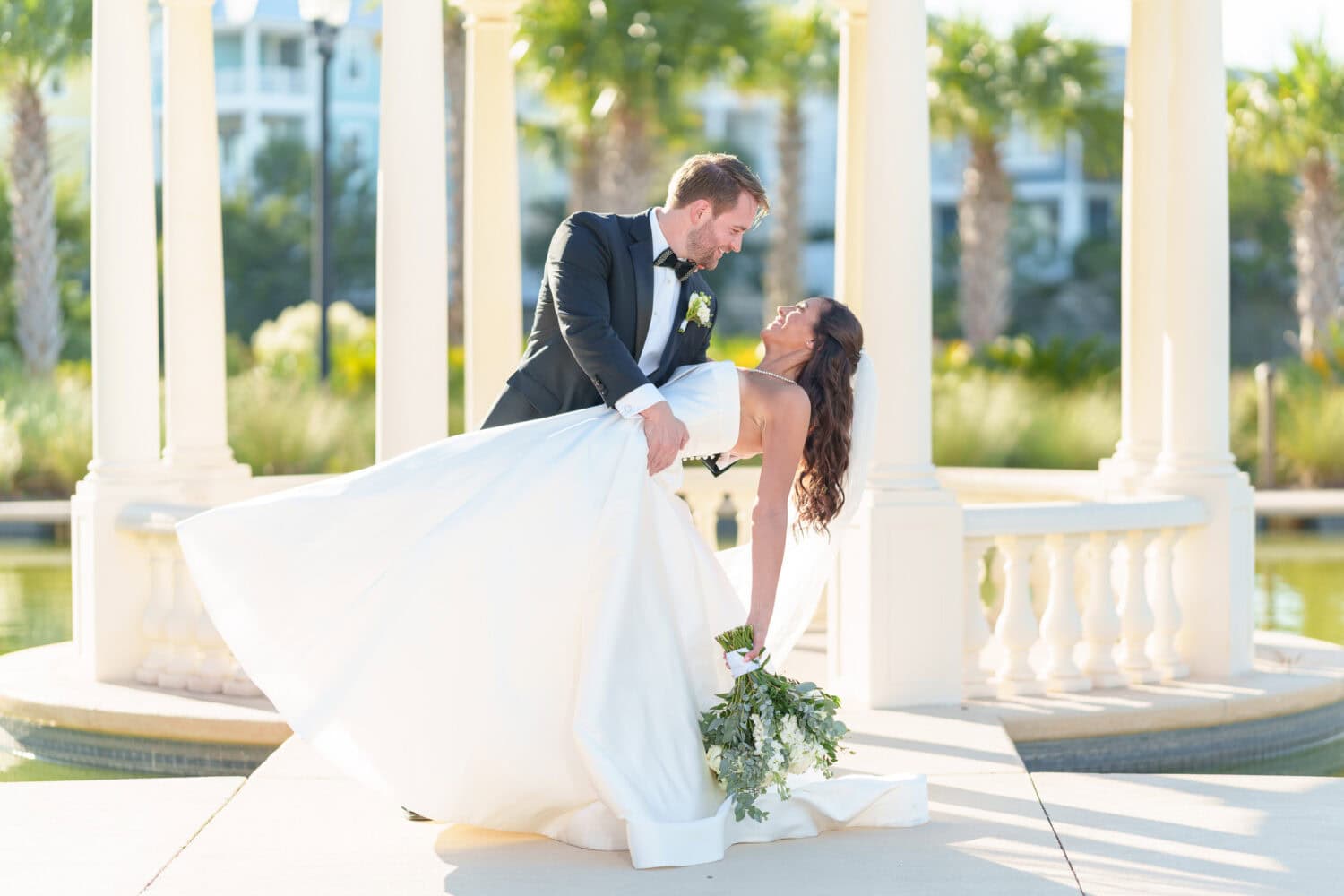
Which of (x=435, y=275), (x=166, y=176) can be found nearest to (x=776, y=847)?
(x=435, y=275)

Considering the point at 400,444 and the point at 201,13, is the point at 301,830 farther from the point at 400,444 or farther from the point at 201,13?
the point at 201,13

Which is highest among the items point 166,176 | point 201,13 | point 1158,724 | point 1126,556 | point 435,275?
point 201,13

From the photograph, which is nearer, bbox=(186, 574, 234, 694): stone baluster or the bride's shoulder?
the bride's shoulder

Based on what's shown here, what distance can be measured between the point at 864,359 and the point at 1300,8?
28.6 m

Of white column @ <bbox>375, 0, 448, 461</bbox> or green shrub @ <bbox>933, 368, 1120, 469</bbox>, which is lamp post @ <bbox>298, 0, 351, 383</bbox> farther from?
white column @ <bbox>375, 0, 448, 461</bbox>

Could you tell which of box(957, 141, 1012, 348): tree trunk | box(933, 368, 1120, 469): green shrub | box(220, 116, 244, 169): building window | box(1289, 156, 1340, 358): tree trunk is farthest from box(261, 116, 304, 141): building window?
box(933, 368, 1120, 469): green shrub

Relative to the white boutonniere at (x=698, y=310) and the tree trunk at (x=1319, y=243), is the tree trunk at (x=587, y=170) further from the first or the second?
the white boutonniere at (x=698, y=310)

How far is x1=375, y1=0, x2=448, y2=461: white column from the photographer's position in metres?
8.18

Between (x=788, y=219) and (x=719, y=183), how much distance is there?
2959 cm

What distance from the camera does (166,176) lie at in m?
9.46

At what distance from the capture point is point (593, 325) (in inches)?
219

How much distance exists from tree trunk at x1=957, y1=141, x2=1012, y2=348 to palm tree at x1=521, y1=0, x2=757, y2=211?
656cm

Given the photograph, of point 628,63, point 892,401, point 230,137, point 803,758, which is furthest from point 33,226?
point 230,137

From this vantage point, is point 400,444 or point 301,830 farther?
point 400,444
